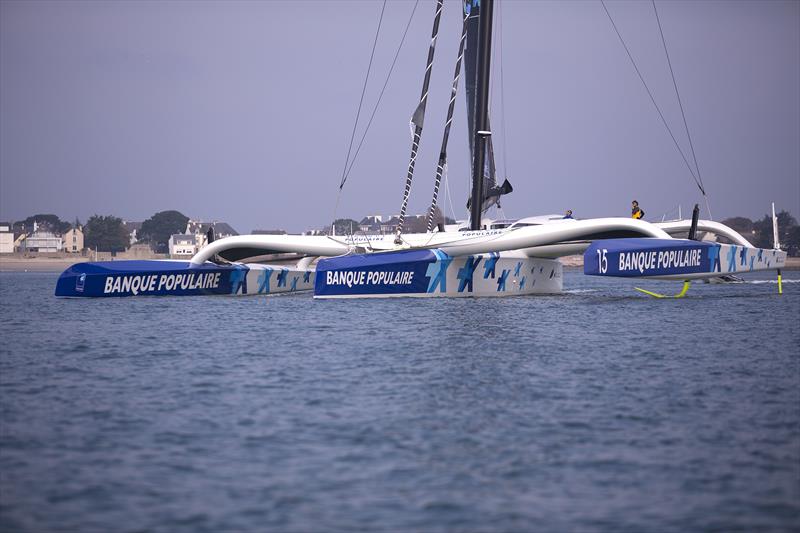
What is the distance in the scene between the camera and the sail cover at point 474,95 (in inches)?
792

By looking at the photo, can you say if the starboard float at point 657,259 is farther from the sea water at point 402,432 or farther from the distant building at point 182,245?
the distant building at point 182,245

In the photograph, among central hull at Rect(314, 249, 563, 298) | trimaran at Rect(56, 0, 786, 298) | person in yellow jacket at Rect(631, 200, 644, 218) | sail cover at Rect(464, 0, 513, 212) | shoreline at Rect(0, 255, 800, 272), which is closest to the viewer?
trimaran at Rect(56, 0, 786, 298)

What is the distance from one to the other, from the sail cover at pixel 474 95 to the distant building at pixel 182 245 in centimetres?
9481

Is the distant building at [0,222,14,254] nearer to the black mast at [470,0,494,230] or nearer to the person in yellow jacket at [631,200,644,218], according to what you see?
the black mast at [470,0,494,230]

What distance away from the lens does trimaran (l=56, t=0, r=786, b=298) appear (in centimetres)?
1558

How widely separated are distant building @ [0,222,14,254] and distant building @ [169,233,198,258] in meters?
19.5

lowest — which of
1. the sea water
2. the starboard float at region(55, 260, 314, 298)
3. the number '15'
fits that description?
the sea water

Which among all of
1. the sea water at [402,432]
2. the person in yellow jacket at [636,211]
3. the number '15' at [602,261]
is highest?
the person in yellow jacket at [636,211]

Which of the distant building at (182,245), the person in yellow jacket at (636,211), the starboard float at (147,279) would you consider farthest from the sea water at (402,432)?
the distant building at (182,245)

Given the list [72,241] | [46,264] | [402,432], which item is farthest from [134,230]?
[402,432]

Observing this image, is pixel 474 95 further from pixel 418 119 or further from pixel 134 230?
pixel 134 230

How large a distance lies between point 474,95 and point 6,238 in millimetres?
105165

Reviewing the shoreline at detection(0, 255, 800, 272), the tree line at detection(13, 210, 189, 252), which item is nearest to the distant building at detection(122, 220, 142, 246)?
the tree line at detection(13, 210, 189, 252)

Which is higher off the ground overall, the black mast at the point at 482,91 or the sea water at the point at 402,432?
the black mast at the point at 482,91
